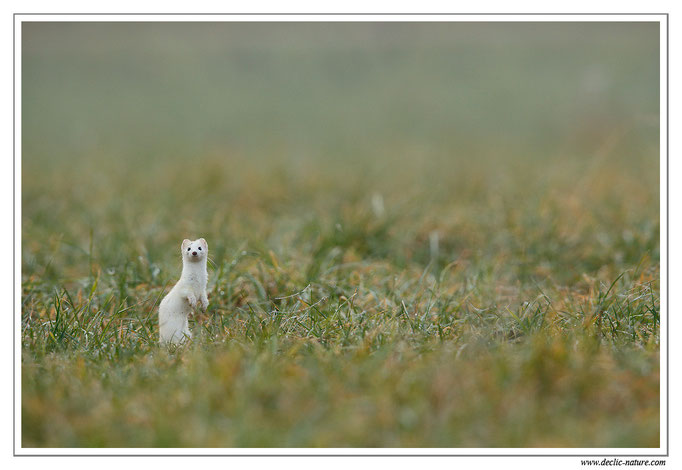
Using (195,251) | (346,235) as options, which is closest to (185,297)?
(195,251)

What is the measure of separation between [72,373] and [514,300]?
7.31 feet

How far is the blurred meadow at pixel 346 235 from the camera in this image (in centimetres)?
259

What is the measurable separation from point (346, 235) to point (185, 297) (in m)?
1.60

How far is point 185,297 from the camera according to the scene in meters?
3.24

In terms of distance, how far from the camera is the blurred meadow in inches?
102

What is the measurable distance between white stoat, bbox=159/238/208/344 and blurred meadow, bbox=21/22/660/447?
0.30ft

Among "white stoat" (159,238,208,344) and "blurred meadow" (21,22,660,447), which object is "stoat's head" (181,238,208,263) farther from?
"blurred meadow" (21,22,660,447)

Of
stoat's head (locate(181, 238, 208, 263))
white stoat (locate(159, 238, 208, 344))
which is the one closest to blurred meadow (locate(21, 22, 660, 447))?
white stoat (locate(159, 238, 208, 344))

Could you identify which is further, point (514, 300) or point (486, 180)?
point (486, 180)

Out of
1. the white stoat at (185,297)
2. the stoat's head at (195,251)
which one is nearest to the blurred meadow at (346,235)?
the white stoat at (185,297)
